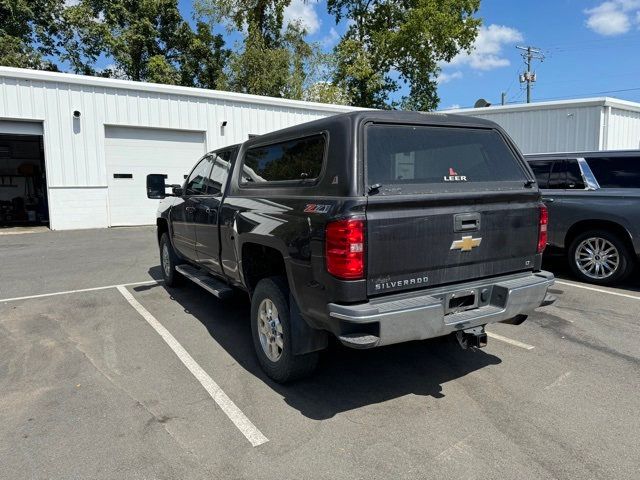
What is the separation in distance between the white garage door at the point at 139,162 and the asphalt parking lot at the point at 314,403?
9.94 meters

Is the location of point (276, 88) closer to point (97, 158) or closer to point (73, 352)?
point (97, 158)

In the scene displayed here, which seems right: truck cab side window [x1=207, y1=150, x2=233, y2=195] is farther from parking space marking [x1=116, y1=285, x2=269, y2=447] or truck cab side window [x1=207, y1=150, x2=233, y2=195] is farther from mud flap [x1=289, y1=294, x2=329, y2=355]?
mud flap [x1=289, y1=294, x2=329, y2=355]

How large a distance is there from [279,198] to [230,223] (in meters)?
0.94

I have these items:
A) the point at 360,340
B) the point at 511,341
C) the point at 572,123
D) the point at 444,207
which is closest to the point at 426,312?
the point at 360,340

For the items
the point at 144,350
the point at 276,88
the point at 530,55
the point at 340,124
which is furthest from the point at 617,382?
the point at 530,55

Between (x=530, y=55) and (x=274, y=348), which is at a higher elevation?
(x=530, y=55)

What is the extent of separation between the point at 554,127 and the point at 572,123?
0.59 meters

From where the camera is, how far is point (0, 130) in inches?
523

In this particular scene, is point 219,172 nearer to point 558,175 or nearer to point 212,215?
point 212,215

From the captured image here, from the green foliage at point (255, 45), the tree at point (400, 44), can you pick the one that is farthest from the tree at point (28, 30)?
the tree at point (400, 44)

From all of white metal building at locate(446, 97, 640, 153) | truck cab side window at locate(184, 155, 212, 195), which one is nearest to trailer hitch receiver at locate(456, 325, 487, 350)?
truck cab side window at locate(184, 155, 212, 195)

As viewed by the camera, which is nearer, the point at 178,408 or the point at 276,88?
the point at 178,408

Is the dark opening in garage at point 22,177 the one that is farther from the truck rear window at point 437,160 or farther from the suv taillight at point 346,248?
the suv taillight at point 346,248

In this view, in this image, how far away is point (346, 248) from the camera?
3.02 m
